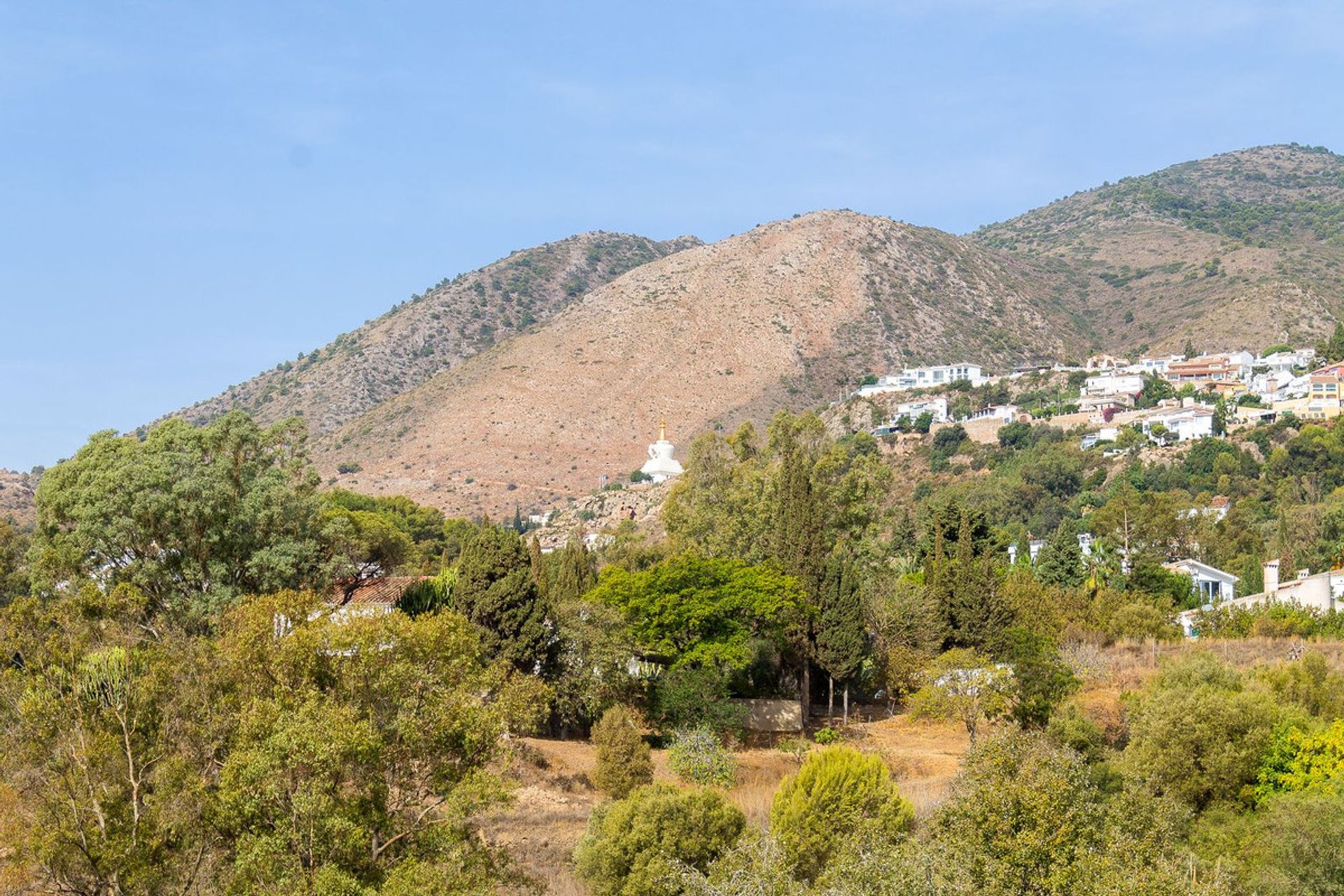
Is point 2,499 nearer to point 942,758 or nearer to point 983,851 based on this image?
point 942,758

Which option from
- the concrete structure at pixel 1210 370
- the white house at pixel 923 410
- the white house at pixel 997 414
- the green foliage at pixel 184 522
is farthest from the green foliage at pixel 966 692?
the concrete structure at pixel 1210 370

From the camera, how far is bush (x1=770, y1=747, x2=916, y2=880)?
20453 mm

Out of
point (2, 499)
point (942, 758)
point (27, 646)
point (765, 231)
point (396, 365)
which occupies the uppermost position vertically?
point (765, 231)

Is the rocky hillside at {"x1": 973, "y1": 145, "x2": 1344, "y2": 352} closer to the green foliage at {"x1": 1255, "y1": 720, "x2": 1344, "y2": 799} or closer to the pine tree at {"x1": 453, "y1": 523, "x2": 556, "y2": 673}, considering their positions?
the green foliage at {"x1": 1255, "y1": 720, "x2": 1344, "y2": 799}

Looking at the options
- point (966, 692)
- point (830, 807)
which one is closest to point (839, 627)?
point (966, 692)

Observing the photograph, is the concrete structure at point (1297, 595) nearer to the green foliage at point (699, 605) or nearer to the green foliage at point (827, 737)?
the green foliage at point (827, 737)

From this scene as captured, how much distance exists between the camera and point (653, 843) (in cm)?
1927

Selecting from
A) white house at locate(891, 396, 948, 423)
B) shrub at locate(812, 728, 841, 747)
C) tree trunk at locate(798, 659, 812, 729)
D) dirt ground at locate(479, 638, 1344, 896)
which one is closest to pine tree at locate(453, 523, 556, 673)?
dirt ground at locate(479, 638, 1344, 896)

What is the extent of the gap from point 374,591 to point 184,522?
5.25 metres

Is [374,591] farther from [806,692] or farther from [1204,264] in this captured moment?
[1204,264]

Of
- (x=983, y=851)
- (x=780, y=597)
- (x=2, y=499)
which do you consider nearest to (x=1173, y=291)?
(x=2, y=499)

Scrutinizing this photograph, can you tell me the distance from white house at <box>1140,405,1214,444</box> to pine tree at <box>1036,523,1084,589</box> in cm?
4135

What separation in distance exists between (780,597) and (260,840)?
16186 millimetres

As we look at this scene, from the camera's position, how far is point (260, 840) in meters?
14.4
